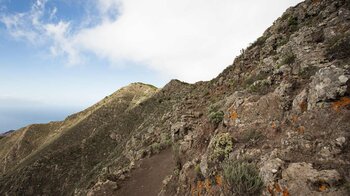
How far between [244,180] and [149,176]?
1174 centimetres

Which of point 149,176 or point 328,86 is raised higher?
point 328,86

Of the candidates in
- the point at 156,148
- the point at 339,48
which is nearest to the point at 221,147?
the point at 339,48

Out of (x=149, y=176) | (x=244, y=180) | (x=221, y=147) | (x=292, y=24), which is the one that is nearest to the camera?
(x=244, y=180)

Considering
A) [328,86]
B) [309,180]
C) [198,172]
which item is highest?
[328,86]

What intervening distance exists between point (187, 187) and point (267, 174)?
4.80 m

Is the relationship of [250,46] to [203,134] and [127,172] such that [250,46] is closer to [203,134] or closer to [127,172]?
[203,134]

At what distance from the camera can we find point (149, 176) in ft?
55.9

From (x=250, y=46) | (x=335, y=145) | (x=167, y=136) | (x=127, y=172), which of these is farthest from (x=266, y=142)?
(x=250, y=46)

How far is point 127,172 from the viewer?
18.7 metres

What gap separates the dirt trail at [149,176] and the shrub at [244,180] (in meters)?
8.91

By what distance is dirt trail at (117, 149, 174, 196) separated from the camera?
15.4 metres

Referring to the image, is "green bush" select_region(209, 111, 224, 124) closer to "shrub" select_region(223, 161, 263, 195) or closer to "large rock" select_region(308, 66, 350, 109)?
"large rock" select_region(308, 66, 350, 109)

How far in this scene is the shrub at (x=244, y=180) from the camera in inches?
247

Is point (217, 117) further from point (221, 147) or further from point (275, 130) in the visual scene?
point (275, 130)
